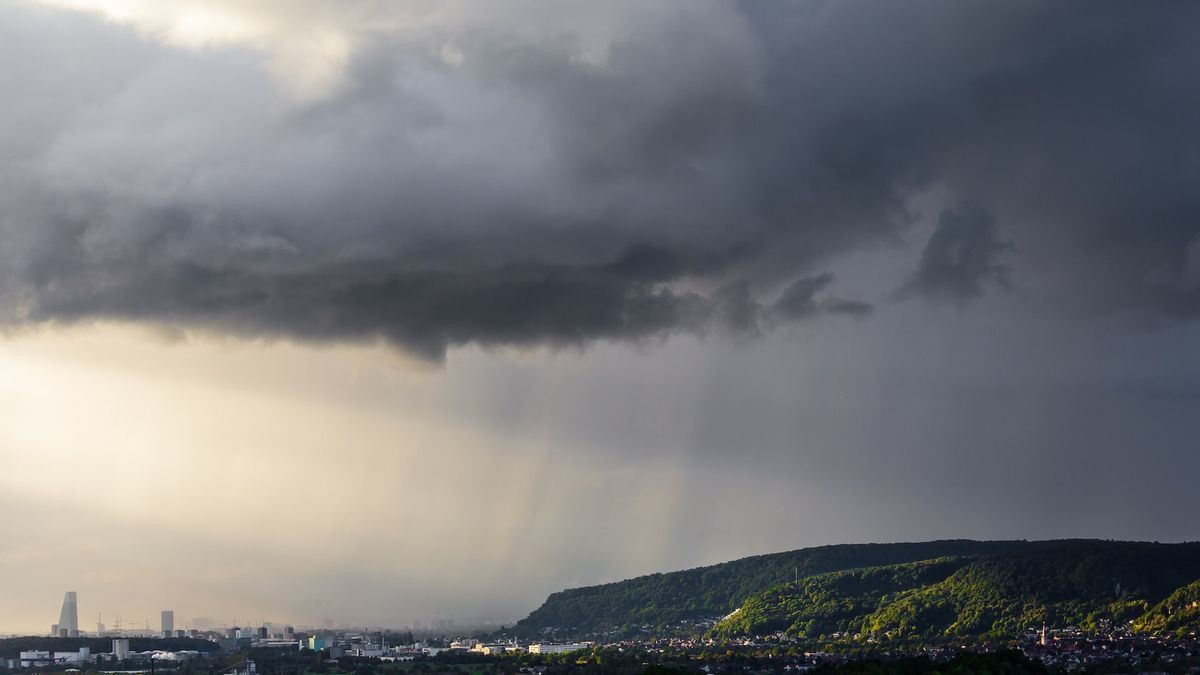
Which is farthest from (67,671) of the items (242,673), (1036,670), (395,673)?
(1036,670)

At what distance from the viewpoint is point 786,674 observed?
579 ft

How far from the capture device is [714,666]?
190m

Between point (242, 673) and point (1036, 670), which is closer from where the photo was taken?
point (1036, 670)

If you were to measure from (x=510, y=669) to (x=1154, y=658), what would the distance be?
77308mm

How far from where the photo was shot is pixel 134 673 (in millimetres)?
199375

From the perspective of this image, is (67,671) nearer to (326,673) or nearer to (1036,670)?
(326,673)

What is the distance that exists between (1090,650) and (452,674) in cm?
7947

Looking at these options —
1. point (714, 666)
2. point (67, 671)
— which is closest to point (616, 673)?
point (714, 666)

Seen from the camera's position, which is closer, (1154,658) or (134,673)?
(1154,658)

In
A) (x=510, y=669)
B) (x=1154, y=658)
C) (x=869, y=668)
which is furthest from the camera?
(x=510, y=669)

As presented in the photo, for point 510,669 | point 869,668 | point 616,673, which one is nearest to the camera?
point 869,668

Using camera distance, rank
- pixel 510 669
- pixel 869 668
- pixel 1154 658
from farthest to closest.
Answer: pixel 510 669 < pixel 1154 658 < pixel 869 668

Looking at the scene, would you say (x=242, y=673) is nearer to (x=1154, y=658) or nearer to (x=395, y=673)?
(x=395, y=673)

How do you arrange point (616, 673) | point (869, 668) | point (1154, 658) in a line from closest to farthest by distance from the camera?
point (869, 668) < point (1154, 658) < point (616, 673)
